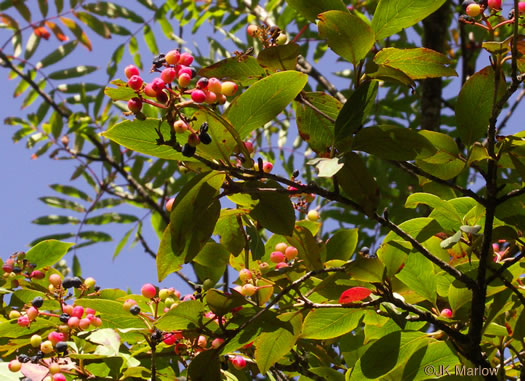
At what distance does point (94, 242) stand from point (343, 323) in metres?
1.83

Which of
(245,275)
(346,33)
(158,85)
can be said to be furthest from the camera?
(245,275)

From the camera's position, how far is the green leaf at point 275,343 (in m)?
1.05

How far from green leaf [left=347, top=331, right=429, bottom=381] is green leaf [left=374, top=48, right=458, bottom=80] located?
0.45 metres

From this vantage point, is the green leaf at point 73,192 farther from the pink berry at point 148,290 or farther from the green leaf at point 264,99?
the green leaf at point 264,99

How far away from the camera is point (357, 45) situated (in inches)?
35.8

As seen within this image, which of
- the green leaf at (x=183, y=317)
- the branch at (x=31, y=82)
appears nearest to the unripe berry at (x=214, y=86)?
the green leaf at (x=183, y=317)

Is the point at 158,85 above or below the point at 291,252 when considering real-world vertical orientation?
above

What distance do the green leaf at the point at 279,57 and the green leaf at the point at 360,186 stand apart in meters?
0.17

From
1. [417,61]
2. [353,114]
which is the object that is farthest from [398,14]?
[353,114]

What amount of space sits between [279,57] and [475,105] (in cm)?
33

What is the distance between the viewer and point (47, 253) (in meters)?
→ 1.40

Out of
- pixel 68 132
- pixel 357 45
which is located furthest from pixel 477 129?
pixel 68 132

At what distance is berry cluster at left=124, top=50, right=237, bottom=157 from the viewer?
80cm

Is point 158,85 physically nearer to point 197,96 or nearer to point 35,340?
point 197,96
